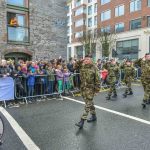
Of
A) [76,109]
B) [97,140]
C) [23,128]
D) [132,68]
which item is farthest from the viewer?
[132,68]

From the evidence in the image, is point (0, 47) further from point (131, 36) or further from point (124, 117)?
point (131, 36)

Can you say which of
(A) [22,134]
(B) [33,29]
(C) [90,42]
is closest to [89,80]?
(A) [22,134]

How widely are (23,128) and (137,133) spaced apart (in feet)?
9.75

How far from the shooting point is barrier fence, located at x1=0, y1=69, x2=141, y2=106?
11094mm

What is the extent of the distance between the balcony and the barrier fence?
6.68m

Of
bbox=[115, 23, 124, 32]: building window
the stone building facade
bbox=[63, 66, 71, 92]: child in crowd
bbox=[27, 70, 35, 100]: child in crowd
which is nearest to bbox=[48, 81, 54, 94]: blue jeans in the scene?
bbox=[63, 66, 71, 92]: child in crowd

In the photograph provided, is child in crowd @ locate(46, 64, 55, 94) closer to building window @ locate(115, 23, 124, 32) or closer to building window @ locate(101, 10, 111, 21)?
building window @ locate(115, 23, 124, 32)

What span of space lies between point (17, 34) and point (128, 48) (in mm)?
28758

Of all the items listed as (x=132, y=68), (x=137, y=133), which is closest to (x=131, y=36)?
(x=132, y=68)

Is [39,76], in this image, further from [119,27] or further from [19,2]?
[119,27]

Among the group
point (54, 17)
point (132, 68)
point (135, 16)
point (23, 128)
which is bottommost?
point (23, 128)

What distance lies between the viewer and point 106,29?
166 ft

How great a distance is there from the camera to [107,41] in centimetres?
4572

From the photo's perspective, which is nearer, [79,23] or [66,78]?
[66,78]
